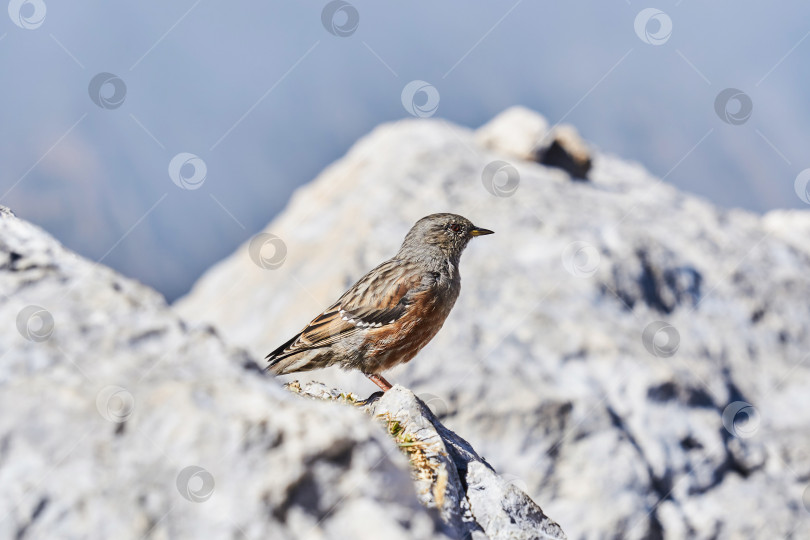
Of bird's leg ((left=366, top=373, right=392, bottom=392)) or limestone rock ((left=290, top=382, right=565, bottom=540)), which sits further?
bird's leg ((left=366, top=373, right=392, bottom=392))

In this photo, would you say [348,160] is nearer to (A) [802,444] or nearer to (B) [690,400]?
(B) [690,400]

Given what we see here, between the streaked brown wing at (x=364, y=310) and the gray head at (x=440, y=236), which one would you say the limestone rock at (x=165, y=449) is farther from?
the gray head at (x=440, y=236)

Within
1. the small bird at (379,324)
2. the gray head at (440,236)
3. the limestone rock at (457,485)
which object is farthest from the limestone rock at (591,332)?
the limestone rock at (457,485)

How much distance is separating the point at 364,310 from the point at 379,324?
0.23 metres

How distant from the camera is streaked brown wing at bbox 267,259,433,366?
22.1 feet

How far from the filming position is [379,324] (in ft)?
22.0

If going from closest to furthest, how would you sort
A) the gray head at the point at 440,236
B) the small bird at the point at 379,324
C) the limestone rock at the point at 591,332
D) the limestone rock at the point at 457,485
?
the limestone rock at the point at 457,485 → the small bird at the point at 379,324 → the gray head at the point at 440,236 → the limestone rock at the point at 591,332

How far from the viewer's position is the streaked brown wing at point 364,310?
673 centimetres

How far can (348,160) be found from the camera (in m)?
15.3

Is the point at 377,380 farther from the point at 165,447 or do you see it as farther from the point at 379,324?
the point at 165,447

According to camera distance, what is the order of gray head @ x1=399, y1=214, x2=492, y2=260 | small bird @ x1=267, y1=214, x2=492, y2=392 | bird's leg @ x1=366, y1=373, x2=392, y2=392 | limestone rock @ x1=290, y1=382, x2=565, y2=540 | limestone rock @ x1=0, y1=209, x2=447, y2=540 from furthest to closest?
gray head @ x1=399, y1=214, x2=492, y2=260, bird's leg @ x1=366, y1=373, x2=392, y2=392, small bird @ x1=267, y1=214, x2=492, y2=392, limestone rock @ x1=290, y1=382, x2=565, y2=540, limestone rock @ x1=0, y1=209, x2=447, y2=540

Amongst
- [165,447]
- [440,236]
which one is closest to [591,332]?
[440,236]

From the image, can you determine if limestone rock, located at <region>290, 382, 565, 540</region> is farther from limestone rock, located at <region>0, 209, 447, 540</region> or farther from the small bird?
the small bird

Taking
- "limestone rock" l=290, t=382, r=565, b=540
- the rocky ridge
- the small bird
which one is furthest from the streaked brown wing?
the rocky ridge
